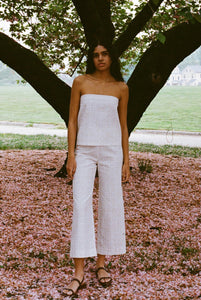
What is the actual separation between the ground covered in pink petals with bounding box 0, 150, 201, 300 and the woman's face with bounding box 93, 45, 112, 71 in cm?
185

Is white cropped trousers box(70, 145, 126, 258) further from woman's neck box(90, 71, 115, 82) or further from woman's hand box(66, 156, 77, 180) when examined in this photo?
woman's neck box(90, 71, 115, 82)

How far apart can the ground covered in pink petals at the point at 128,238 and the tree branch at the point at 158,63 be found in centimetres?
147

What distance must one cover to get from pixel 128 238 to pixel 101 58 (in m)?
2.25

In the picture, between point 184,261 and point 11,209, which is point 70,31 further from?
point 184,261

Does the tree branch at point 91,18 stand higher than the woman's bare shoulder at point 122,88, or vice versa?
the tree branch at point 91,18

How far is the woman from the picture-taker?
9.58ft

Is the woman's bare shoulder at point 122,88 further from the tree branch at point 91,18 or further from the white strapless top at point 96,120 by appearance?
the tree branch at point 91,18

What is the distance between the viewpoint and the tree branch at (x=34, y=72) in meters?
6.09

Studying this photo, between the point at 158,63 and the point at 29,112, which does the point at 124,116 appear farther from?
the point at 29,112

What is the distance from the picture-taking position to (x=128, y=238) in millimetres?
4344

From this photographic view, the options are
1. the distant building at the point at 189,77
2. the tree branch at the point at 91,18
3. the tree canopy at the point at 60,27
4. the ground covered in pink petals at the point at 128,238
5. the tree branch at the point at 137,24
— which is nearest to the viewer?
the ground covered in pink petals at the point at 128,238

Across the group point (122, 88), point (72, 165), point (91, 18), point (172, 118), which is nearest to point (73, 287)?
point (72, 165)

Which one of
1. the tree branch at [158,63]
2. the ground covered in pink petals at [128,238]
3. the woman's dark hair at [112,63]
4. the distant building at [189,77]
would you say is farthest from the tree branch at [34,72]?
the distant building at [189,77]

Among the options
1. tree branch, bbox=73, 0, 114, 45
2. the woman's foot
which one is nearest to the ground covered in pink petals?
the woman's foot
